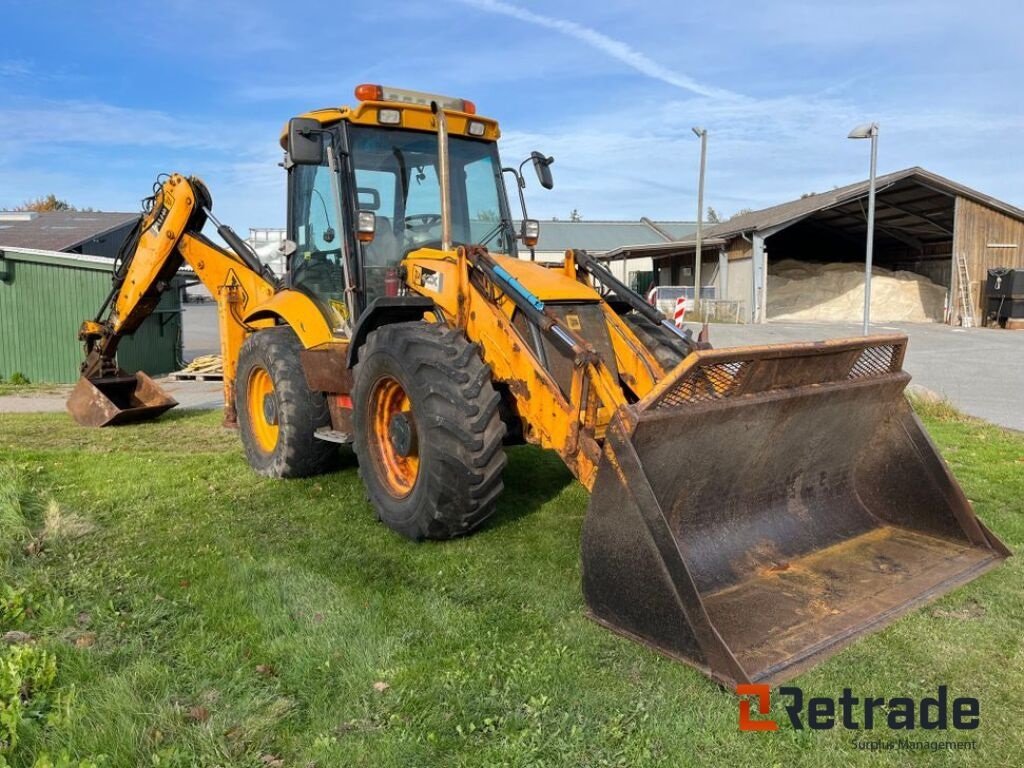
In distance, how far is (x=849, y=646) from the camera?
3623mm

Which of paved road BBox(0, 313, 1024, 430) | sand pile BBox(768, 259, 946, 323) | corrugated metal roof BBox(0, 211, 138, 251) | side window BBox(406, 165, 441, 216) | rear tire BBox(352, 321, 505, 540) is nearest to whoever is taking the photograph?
rear tire BBox(352, 321, 505, 540)

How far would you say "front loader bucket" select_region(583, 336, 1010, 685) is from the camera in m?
3.49

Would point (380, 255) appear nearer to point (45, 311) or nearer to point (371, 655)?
A: point (371, 655)

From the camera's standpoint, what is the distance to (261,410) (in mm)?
7348

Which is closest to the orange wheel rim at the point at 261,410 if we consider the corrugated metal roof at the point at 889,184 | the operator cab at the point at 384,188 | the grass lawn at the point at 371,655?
the operator cab at the point at 384,188

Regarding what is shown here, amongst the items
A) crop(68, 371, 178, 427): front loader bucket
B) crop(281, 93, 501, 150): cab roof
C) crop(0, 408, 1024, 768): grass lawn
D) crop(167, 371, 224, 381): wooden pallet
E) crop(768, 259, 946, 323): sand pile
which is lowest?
crop(0, 408, 1024, 768): grass lawn

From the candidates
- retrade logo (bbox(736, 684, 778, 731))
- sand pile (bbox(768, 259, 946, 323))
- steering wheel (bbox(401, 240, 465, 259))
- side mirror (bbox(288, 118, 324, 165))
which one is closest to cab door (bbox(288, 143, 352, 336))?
side mirror (bbox(288, 118, 324, 165))

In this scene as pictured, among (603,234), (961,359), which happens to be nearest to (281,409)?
(961,359)

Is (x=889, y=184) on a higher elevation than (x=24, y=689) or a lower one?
higher

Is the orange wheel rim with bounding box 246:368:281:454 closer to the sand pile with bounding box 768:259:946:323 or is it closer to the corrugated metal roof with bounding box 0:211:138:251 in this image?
the corrugated metal roof with bounding box 0:211:138:251

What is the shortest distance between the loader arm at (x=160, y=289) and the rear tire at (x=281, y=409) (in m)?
0.46

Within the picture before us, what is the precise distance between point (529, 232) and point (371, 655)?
374cm

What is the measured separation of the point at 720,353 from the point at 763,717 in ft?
5.04

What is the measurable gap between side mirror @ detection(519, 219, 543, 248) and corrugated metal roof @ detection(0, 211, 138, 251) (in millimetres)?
15170
